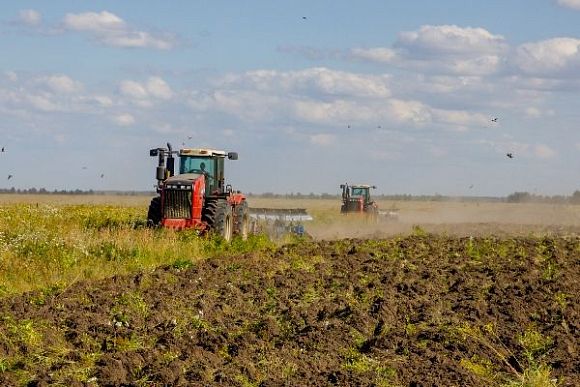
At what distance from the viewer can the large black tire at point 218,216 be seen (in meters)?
23.5

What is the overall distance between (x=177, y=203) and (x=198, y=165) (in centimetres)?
151

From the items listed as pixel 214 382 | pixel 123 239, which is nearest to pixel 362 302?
pixel 214 382

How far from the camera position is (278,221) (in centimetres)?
3334

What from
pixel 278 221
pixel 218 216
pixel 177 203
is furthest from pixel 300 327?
pixel 278 221

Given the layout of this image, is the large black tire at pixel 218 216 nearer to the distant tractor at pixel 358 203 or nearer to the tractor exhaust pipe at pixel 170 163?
the tractor exhaust pipe at pixel 170 163

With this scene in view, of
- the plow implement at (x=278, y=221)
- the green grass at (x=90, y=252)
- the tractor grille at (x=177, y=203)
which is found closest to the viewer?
the green grass at (x=90, y=252)

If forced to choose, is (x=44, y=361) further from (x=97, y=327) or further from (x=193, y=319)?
(x=193, y=319)

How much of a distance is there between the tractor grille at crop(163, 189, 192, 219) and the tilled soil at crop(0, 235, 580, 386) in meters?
5.93

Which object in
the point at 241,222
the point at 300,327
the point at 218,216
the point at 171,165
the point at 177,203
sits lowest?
the point at 300,327

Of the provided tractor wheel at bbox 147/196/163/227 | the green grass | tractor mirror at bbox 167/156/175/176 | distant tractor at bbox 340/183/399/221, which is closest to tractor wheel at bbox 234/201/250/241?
the green grass

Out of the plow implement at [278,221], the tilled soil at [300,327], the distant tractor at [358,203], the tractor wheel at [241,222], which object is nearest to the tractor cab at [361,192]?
the distant tractor at [358,203]

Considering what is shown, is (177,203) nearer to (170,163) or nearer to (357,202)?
(170,163)

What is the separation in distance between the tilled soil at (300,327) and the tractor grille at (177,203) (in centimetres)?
593

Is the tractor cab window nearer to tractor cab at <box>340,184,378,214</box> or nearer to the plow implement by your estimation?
the plow implement
